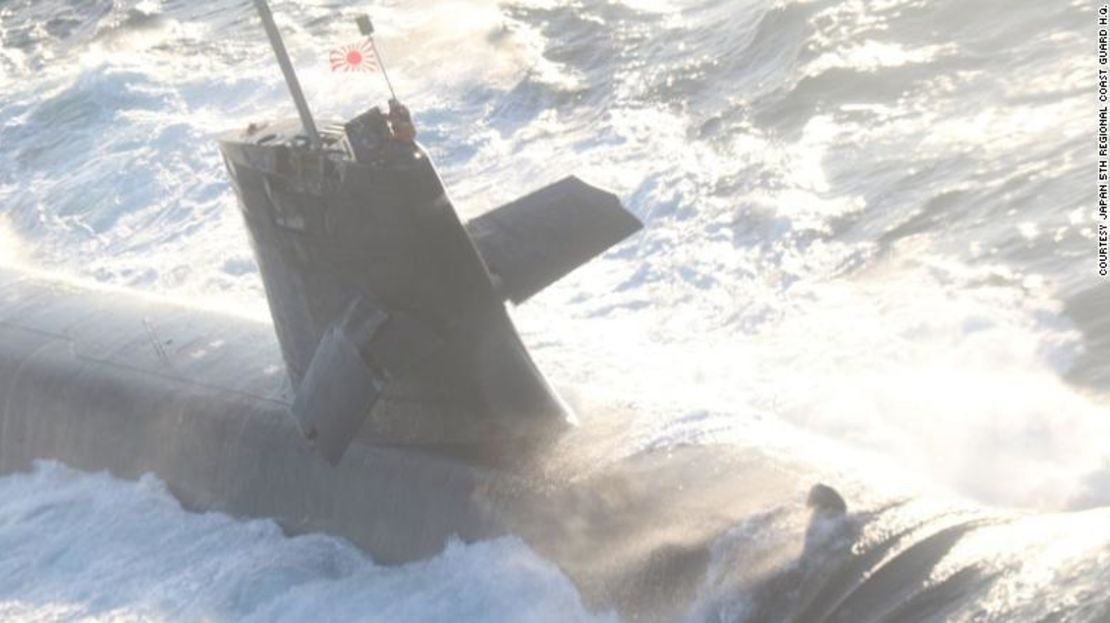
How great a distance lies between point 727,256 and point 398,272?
4.98 meters

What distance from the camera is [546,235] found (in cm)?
977

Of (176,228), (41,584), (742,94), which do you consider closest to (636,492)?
(41,584)

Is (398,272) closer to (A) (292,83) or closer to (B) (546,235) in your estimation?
(B) (546,235)

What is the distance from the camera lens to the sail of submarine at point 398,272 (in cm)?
903

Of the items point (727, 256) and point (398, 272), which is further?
point (727, 256)

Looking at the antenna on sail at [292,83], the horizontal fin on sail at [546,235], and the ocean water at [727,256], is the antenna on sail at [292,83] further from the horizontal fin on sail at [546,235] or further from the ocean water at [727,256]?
the ocean water at [727,256]

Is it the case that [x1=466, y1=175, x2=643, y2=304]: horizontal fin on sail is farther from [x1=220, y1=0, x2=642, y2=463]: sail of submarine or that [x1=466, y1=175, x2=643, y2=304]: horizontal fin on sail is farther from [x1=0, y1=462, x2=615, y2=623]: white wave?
[x1=0, y1=462, x2=615, y2=623]: white wave

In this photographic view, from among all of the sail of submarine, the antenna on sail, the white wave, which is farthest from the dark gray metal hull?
the antenna on sail

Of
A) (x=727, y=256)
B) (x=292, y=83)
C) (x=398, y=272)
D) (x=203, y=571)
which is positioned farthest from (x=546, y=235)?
(x=727, y=256)

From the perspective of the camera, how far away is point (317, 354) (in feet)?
30.1

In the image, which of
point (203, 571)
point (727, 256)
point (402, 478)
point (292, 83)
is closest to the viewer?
point (292, 83)

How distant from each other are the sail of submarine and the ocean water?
0.88 m

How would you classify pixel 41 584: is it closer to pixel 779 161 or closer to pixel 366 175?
pixel 366 175

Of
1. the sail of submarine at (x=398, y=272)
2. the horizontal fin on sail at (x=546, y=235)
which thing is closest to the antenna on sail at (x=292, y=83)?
the sail of submarine at (x=398, y=272)
